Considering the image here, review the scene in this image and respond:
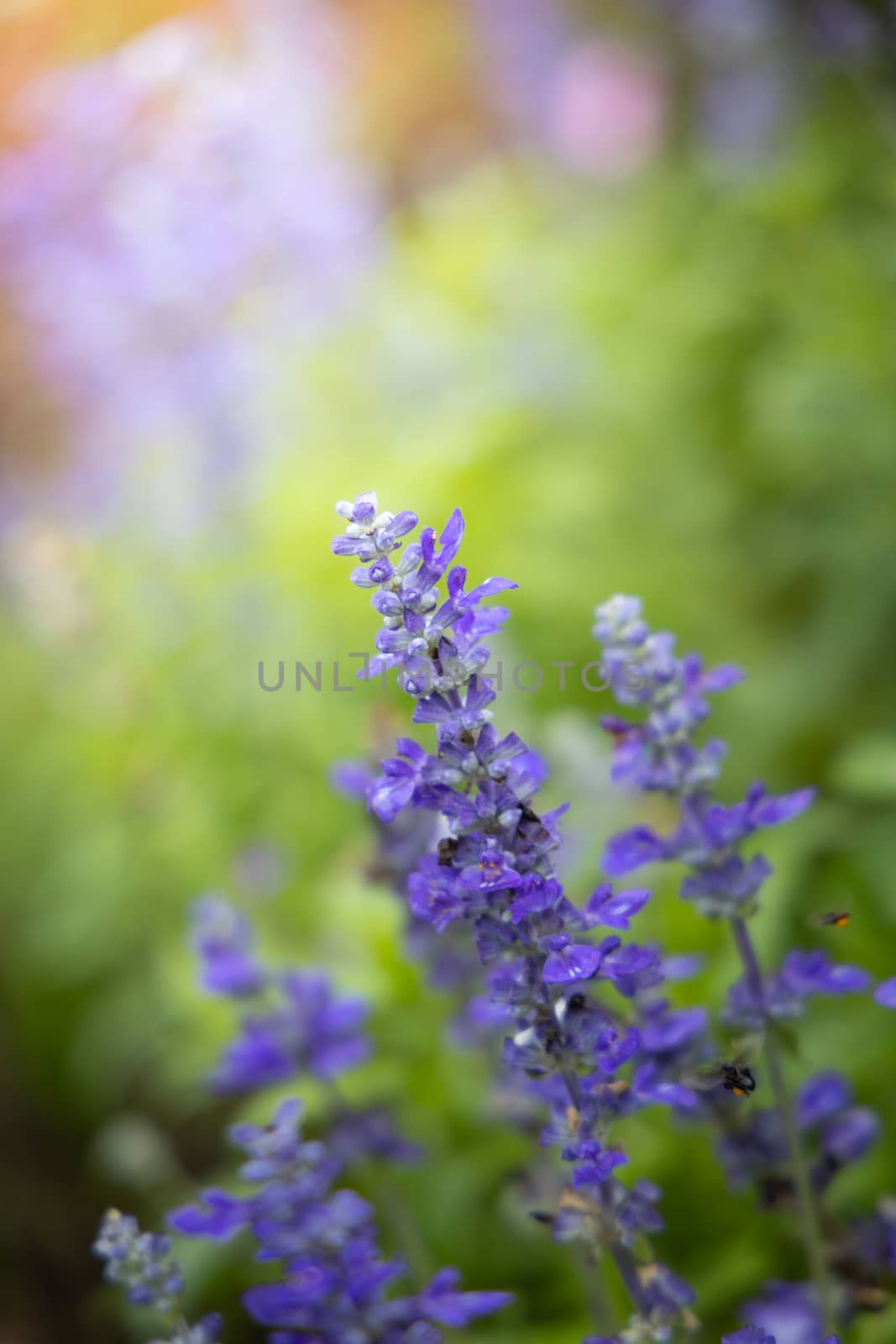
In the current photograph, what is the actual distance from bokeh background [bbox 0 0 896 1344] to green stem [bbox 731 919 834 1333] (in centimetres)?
46

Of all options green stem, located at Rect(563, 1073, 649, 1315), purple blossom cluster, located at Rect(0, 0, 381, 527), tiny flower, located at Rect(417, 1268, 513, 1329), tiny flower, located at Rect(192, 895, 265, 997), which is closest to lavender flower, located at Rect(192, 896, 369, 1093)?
tiny flower, located at Rect(192, 895, 265, 997)

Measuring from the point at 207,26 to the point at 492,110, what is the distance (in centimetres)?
304

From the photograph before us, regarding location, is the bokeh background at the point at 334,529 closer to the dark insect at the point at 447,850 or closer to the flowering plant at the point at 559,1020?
the flowering plant at the point at 559,1020

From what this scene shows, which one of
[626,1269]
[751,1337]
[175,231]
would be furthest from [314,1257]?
[175,231]

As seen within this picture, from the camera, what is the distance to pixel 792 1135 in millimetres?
1173

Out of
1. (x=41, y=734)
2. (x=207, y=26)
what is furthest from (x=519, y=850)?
(x=207, y=26)

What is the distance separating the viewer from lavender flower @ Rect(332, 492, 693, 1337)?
37.5 inches

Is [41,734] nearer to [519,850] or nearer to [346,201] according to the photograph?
[346,201]

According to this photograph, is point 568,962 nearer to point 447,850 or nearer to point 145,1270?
point 447,850

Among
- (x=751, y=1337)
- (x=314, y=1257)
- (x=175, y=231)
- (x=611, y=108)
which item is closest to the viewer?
(x=751, y=1337)

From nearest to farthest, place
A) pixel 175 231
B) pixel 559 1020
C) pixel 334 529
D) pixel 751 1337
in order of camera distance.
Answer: pixel 751 1337
pixel 559 1020
pixel 334 529
pixel 175 231

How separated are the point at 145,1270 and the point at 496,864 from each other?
501 millimetres

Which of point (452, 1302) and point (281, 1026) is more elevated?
point (281, 1026)

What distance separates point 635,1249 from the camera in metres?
1.09
